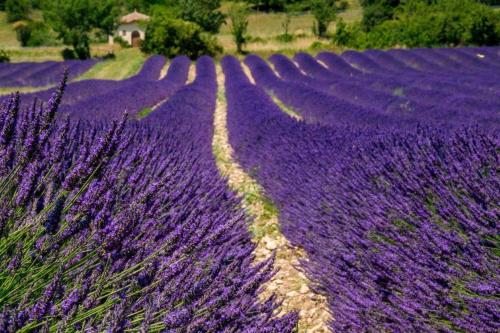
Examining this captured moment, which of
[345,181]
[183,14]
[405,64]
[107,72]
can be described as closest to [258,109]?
[345,181]

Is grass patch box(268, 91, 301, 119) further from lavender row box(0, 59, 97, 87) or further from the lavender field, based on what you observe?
lavender row box(0, 59, 97, 87)

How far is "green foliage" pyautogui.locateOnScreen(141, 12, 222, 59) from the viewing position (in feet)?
89.8

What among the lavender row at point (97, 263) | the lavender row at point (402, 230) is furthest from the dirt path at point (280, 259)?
the lavender row at point (97, 263)

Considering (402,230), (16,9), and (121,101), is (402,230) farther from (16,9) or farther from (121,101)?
(16,9)

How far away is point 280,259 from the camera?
4258mm

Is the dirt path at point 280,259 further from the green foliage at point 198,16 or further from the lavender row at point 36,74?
the green foliage at point 198,16

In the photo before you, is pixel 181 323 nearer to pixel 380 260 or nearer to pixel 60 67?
pixel 380 260

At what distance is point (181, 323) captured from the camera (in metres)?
1.50

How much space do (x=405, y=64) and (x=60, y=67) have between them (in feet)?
50.3

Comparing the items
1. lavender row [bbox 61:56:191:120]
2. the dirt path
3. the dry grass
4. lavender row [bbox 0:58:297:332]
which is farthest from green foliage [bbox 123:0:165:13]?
lavender row [bbox 0:58:297:332]

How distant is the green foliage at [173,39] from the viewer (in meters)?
27.4

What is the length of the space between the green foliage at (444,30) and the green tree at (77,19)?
1608 centimetres

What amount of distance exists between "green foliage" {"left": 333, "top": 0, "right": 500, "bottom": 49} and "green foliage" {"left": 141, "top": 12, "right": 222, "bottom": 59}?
9517mm

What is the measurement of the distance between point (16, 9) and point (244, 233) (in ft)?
199
